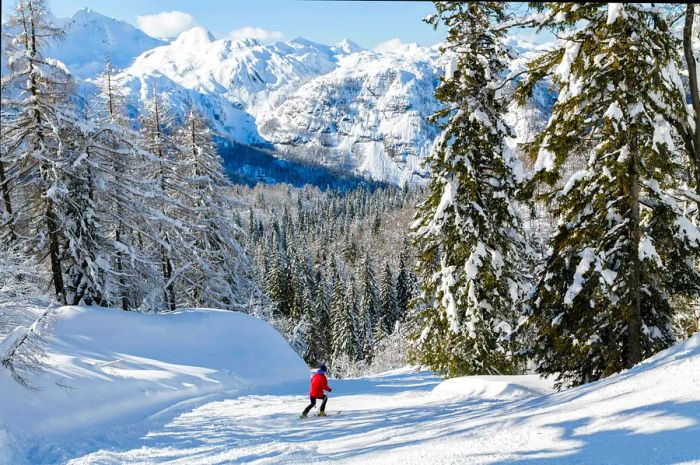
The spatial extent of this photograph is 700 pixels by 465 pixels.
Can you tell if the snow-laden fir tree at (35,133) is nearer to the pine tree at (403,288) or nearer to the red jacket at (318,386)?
the red jacket at (318,386)

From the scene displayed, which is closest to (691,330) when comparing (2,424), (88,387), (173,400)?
(173,400)

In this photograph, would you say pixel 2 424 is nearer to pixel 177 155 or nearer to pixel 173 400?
pixel 173 400

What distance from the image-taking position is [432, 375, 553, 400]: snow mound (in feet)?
40.9

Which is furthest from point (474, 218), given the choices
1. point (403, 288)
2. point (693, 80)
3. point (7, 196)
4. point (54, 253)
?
point (403, 288)

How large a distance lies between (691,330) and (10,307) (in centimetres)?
2033

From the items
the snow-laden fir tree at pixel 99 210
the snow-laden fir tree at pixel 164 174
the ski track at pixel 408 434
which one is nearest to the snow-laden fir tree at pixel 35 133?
the snow-laden fir tree at pixel 99 210

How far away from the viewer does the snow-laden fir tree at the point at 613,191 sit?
9.50 m

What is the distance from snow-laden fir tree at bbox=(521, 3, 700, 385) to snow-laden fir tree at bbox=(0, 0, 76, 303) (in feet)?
48.9

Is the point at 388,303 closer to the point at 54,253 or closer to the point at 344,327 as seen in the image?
the point at 344,327

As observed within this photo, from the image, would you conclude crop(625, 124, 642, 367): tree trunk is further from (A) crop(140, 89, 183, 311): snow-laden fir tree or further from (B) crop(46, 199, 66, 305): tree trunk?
(A) crop(140, 89, 183, 311): snow-laden fir tree

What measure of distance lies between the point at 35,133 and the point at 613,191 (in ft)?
56.6

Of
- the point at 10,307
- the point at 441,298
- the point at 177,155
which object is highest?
the point at 177,155

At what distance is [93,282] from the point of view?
18719 millimetres

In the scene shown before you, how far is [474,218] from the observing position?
15.6 m
